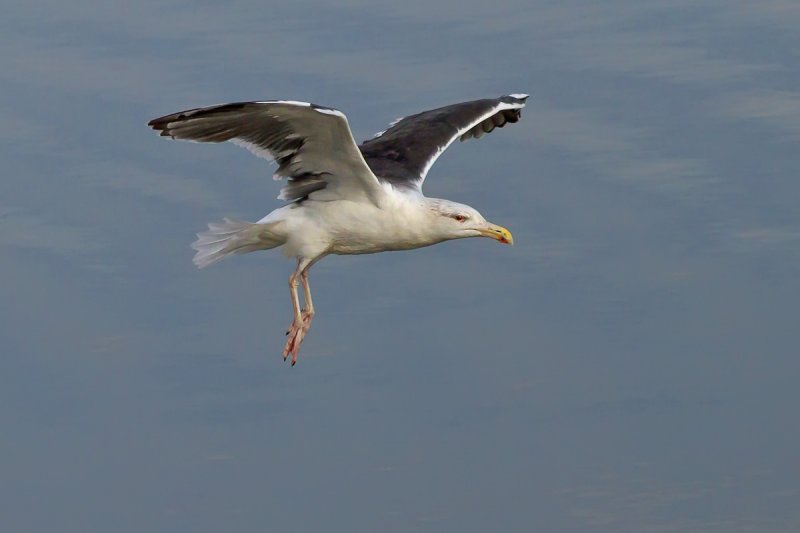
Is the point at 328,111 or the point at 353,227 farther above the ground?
the point at 328,111

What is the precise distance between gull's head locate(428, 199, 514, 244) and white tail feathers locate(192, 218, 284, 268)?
1269 mm

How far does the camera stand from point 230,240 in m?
15.5

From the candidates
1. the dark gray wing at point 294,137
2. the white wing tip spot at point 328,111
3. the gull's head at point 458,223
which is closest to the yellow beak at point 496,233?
the gull's head at point 458,223

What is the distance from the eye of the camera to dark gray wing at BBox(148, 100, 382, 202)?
13875 mm

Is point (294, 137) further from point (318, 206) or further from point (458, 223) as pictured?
point (458, 223)

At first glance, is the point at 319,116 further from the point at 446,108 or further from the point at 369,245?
the point at 446,108

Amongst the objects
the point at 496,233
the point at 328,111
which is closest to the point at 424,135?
the point at 496,233

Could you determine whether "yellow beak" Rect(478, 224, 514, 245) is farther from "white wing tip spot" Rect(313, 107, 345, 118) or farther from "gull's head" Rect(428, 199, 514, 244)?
"white wing tip spot" Rect(313, 107, 345, 118)

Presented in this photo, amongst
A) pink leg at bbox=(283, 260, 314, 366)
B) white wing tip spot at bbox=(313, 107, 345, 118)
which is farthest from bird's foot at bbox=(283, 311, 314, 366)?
white wing tip spot at bbox=(313, 107, 345, 118)

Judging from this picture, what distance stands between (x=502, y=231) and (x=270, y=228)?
6.09 ft

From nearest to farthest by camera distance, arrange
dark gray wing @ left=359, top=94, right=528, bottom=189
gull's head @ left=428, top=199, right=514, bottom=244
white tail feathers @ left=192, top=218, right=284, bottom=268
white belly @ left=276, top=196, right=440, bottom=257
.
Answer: white belly @ left=276, top=196, right=440, bottom=257, gull's head @ left=428, top=199, right=514, bottom=244, white tail feathers @ left=192, top=218, right=284, bottom=268, dark gray wing @ left=359, top=94, right=528, bottom=189

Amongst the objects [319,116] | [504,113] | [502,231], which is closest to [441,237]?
[502,231]

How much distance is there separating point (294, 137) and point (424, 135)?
2135 millimetres

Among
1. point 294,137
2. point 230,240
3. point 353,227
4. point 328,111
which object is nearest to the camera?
point 328,111
